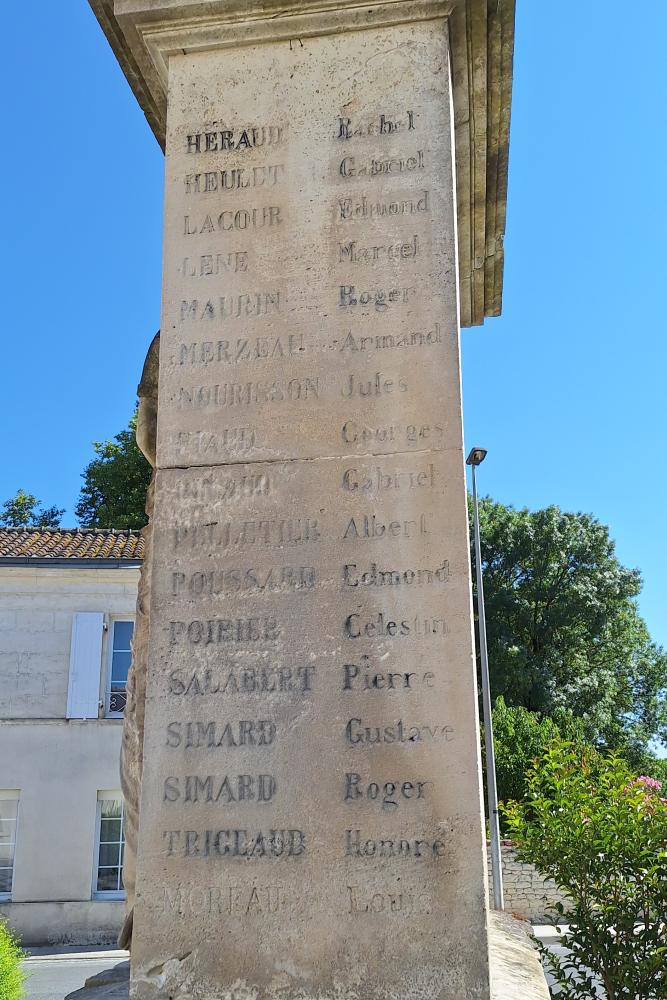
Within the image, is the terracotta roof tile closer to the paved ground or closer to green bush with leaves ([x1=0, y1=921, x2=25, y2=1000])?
the paved ground

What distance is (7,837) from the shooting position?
1728 centimetres

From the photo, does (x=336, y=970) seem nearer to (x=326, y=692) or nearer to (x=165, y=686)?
(x=326, y=692)

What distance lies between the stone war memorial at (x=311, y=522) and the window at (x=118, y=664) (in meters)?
Result: 14.8

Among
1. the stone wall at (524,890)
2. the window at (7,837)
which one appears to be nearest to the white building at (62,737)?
the window at (7,837)

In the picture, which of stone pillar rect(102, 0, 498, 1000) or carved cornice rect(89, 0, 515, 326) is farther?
carved cornice rect(89, 0, 515, 326)

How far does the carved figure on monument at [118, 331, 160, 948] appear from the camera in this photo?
4.05 meters

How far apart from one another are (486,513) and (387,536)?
103 feet

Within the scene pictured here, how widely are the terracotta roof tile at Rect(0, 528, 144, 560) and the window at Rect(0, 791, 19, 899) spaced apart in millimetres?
4693

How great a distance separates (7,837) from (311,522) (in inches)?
645

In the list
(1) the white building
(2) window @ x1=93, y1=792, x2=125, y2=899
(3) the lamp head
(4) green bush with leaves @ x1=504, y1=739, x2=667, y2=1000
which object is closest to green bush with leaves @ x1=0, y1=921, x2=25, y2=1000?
(4) green bush with leaves @ x1=504, y1=739, x2=667, y2=1000

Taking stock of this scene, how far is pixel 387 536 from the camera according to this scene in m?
3.36

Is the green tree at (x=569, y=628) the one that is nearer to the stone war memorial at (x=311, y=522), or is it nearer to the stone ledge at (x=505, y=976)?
the stone ledge at (x=505, y=976)

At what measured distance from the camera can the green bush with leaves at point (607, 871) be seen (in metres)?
4.93

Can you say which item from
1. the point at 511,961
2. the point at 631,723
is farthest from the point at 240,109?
the point at 631,723
